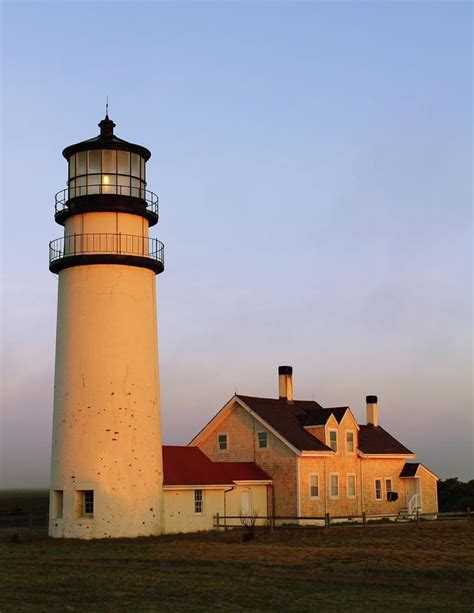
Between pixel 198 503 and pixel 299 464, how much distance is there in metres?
6.12

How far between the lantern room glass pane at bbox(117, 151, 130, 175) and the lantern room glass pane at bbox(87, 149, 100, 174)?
0.71 m

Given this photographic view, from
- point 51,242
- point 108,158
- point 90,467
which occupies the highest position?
point 108,158

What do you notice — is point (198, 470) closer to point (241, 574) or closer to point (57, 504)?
point (57, 504)

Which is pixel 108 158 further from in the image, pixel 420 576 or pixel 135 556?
pixel 420 576

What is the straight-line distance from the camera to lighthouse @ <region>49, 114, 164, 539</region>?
99.2 feet

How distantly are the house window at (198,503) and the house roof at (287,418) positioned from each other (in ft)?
19.8

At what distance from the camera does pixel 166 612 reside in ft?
50.4

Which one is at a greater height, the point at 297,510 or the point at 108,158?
the point at 108,158

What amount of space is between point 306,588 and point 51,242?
60.0 feet

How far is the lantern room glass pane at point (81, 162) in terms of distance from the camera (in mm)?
30891

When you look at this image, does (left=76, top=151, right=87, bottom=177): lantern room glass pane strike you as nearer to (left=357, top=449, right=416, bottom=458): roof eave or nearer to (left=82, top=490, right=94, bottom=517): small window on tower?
(left=82, top=490, right=94, bottom=517): small window on tower

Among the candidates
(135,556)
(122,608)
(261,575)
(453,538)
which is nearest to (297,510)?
(453,538)

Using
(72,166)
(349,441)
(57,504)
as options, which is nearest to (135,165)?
(72,166)

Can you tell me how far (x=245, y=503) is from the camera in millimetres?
38000
